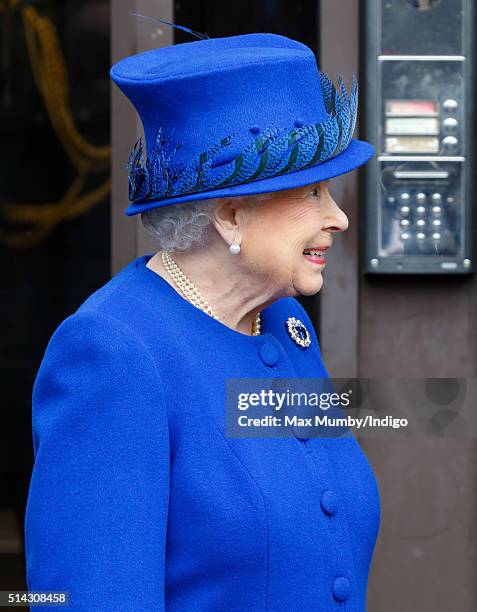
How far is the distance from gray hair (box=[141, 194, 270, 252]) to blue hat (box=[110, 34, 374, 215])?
0.03 metres

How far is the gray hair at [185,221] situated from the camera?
6.14 feet

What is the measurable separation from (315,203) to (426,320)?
1.14 meters

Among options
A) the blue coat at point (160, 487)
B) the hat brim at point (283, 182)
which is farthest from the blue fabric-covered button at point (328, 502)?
the hat brim at point (283, 182)

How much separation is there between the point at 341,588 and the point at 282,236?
538 millimetres

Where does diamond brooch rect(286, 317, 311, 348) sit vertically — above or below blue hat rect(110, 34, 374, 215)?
below

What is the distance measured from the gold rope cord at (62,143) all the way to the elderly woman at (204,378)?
201cm

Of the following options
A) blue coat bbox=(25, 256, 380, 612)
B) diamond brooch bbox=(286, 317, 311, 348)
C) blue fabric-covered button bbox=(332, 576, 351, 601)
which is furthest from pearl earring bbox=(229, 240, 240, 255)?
blue fabric-covered button bbox=(332, 576, 351, 601)

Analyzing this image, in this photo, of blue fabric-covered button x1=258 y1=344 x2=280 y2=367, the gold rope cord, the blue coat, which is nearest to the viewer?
the blue coat

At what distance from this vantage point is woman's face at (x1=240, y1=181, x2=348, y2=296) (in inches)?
73.4

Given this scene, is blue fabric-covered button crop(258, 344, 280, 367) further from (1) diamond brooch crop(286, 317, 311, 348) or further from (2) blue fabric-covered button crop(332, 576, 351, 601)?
(2) blue fabric-covered button crop(332, 576, 351, 601)

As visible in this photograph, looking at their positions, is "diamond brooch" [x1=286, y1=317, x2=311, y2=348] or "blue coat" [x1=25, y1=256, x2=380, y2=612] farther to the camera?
"diamond brooch" [x1=286, y1=317, x2=311, y2=348]

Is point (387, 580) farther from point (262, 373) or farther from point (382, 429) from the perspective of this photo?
point (262, 373)

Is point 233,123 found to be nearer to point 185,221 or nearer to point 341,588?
point 185,221

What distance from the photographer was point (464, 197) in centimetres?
289
